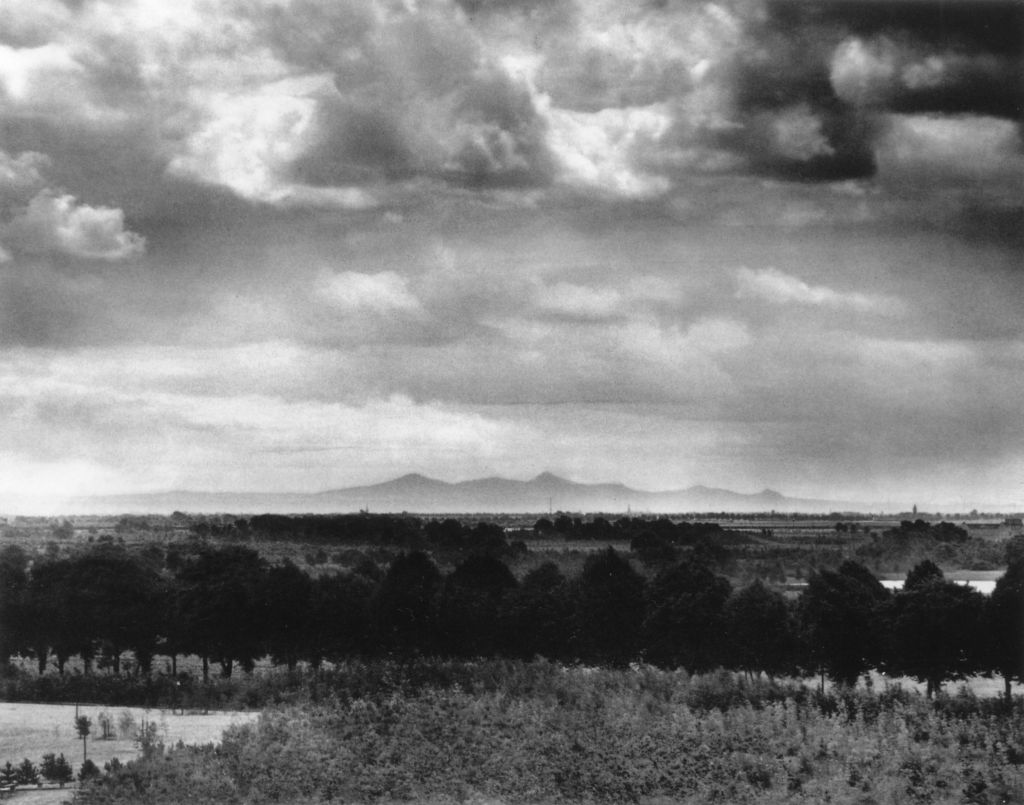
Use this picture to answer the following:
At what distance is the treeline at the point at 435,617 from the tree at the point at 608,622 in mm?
52

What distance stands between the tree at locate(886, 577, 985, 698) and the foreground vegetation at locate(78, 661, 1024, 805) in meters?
4.24

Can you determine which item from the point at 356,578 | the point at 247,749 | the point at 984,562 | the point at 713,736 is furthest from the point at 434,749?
the point at 984,562

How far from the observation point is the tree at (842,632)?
135ft

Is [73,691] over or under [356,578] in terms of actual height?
under

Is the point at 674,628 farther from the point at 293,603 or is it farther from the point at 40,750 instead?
the point at 40,750

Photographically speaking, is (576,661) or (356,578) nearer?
(576,661)

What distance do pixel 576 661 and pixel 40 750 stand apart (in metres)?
23.6

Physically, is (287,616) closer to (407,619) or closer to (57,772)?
(407,619)

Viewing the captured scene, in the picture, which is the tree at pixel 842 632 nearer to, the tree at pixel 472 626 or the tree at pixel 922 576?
the tree at pixel 922 576

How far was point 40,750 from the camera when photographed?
2938cm

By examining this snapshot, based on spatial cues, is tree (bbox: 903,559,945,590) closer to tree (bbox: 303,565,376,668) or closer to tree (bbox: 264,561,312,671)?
tree (bbox: 303,565,376,668)

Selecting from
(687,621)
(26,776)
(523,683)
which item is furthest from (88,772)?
(687,621)

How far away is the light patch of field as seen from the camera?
29.0 meters

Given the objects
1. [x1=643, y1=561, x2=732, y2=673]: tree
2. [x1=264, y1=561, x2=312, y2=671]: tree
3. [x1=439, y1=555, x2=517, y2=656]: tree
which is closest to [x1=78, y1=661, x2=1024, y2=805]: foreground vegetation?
[x1=643, y1=561, x2=732, y2=673]: tree
